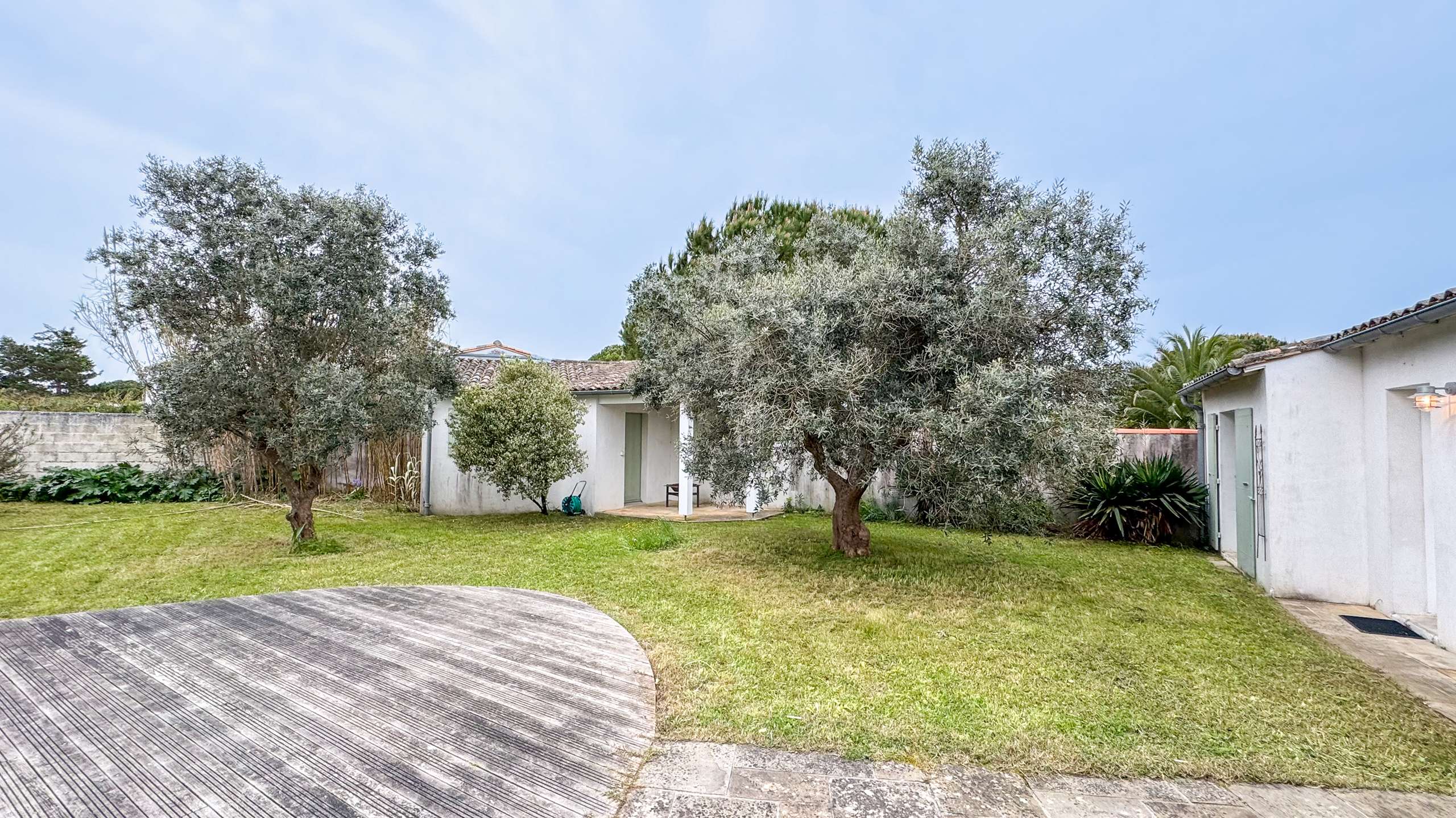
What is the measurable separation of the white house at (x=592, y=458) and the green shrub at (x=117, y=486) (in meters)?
5.35

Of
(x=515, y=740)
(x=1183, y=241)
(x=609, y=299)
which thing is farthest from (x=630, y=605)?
(x=609, y=299)

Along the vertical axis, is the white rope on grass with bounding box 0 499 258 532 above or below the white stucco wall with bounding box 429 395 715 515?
below

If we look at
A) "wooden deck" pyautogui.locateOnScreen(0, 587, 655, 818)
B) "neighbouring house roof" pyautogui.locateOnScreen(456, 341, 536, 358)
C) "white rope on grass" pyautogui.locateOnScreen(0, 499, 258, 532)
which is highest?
"neighbouring house roof" pyautogui.locateOnScreen(456, 341, 536, 358)

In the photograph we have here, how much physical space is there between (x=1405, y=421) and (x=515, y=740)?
772cm

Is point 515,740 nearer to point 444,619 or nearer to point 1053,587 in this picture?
point 444,619

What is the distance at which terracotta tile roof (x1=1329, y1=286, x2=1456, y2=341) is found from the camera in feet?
13.9

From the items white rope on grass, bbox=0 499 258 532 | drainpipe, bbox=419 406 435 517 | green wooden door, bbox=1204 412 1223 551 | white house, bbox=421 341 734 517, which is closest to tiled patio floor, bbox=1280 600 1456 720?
green wooden door, bbox=1204 412 1223 551

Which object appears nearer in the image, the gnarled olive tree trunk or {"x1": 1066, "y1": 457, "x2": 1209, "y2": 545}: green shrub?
the gnarled olive tree trunk

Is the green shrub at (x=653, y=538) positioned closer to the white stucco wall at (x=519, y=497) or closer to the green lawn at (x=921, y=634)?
the green lawn at (x=921, y=634)

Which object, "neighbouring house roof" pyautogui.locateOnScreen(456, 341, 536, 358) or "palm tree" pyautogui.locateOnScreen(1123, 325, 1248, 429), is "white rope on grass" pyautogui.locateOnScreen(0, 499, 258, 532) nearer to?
"neighbouring house roof" pyautogui.locateOnScreen(456, 341, 536, 358)

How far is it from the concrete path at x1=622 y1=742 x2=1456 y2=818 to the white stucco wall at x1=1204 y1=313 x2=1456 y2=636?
147 inches

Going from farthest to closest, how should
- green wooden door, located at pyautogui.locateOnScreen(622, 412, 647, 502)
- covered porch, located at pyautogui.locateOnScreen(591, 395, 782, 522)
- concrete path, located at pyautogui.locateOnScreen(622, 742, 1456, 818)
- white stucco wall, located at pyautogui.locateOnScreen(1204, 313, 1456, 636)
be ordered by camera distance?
green wooden door, located at pyautogui.locateOnScreen(622, 412, 647, 502)
covered porch, located at pyautogui.locateOnScreen(591, 395, 782, 522)
white stucco wall, located at pyautogui.locateOnScreen(1204, 313, 1456, 636)
concrete path, located at pyautogui.locateOnScreen(622, 742, 1456, 818)

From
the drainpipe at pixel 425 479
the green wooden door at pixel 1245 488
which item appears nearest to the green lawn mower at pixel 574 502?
the drainpipe at pixel 425 479

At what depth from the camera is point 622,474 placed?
534 inches
